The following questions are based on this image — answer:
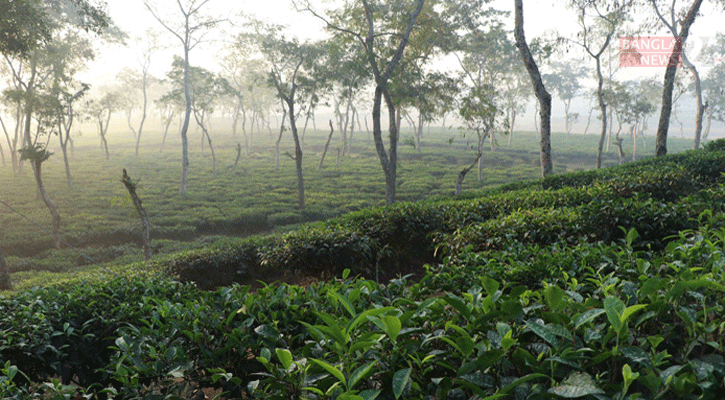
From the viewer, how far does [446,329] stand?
1684 millimetres

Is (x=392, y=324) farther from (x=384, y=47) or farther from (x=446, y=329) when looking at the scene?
(x=384, y=47)

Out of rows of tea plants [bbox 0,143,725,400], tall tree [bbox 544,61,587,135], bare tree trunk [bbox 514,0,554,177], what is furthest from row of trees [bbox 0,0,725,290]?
tall tree [bbox 544,61,587,135]

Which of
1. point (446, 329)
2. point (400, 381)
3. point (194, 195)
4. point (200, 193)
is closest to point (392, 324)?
point (400, 381)

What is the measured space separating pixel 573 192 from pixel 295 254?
435 centimetres

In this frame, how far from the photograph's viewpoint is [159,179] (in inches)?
1056

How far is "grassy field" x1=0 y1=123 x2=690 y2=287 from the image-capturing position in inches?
550

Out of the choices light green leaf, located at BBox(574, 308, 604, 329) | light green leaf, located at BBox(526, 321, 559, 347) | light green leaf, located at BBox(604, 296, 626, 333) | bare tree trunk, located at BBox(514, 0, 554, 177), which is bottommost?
light green leaf, located at BBox(526, 321, 559, 347)

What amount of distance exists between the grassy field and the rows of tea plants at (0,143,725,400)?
3.00m

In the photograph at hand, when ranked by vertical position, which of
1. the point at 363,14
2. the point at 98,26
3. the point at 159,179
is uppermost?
the point at 363,14

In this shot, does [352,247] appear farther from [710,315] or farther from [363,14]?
[363,14]

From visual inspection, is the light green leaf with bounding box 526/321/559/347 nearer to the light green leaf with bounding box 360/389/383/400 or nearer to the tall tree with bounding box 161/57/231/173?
the light green leaf with bounding box 360/389/383/400

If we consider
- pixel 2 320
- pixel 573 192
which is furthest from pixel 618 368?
pixel 573 192

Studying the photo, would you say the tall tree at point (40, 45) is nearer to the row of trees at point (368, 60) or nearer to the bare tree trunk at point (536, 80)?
the row of trees at point (368, 60)

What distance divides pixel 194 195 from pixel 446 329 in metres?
22.5
